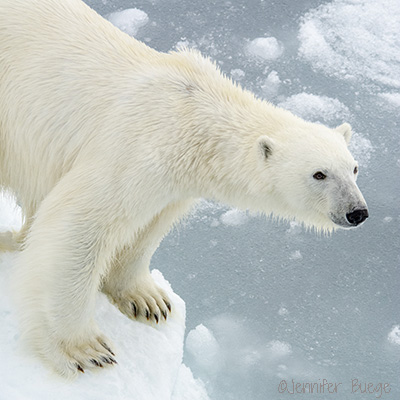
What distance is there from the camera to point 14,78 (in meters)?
3.01

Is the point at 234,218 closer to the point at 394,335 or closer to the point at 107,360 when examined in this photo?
the point at 394,335

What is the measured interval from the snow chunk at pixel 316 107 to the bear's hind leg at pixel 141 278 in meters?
2.18

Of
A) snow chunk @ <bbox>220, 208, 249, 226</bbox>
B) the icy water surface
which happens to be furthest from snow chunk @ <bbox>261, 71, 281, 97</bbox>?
snow chunk @ <bbox>220, 208, 249, 226</bbox>

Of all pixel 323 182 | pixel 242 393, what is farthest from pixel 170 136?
pixel 242 393

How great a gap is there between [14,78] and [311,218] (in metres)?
1.34

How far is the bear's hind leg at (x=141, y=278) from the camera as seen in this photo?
3.17 m

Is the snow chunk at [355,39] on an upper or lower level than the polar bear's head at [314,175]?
upper

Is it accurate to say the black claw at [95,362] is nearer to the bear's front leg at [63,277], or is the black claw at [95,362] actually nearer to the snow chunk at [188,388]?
the bear's front leg at [63,277]

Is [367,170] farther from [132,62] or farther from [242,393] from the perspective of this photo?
[132,62]

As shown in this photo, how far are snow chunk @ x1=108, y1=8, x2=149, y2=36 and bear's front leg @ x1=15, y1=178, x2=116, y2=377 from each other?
314 centimetres

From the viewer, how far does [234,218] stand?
4762 mm

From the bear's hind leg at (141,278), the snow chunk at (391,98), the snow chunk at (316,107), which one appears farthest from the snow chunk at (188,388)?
the snow chunk at (391,98)

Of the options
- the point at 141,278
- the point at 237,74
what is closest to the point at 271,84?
the point at 237,74

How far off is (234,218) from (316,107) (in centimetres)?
117
